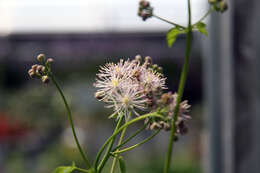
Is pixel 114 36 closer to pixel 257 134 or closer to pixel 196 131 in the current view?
pixel 196 131

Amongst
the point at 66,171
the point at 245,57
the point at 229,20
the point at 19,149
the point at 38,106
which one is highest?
the point at 229,20

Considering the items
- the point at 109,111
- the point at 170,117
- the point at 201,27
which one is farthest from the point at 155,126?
the point at 109,111

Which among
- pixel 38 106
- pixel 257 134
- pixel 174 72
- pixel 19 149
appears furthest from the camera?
pixel 174 72

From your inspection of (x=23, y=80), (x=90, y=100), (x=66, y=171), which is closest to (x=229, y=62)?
(x=66, y=171)

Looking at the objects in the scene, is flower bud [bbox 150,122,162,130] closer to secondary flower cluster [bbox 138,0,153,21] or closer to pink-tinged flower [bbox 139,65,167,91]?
pink-tinged flower [bbox 139,65,167,91]

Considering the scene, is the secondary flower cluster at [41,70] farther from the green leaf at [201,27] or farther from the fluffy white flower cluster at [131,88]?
the green leaf at [201,27]

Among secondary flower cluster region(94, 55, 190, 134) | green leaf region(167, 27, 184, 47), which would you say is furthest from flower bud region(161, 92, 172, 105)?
green leaf region(167, 27, 184, 47)

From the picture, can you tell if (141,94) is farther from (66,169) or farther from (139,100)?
(66,169)

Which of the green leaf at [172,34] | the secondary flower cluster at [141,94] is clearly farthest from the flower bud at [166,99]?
the green leaf at [172,34]
